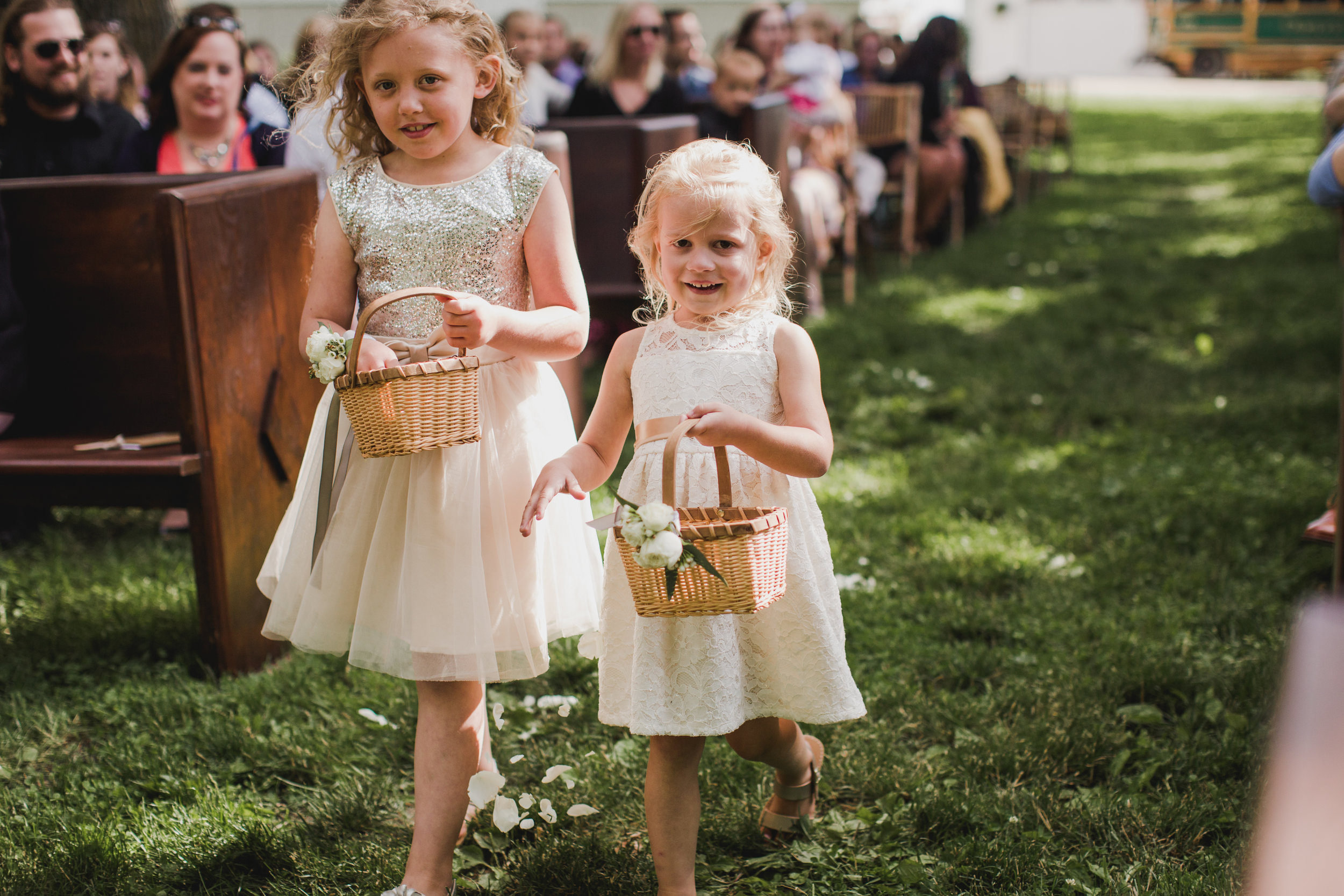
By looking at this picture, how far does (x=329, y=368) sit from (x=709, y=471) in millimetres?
684

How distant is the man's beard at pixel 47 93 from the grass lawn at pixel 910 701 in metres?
1.59

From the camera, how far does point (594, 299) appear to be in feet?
17.0

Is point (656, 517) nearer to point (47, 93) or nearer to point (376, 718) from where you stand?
point (376, 718)

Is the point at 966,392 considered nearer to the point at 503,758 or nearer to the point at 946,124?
the point at 503,758

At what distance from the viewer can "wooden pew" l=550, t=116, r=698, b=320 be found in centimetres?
488

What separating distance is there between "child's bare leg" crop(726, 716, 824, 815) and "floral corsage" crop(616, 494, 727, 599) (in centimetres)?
54

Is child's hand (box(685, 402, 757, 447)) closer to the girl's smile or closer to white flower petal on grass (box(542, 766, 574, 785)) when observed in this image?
the girl's smile

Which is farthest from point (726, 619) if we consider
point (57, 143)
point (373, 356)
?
point (57, 143)

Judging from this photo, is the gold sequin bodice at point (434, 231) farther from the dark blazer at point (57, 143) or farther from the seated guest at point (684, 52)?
the seated guest at point (684, 52)

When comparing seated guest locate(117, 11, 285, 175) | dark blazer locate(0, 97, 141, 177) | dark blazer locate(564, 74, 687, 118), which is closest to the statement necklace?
seated guest locate(117, 11, 285, 175)

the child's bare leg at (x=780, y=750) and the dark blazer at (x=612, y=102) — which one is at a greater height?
the dark blazer at (x=612, y=102)

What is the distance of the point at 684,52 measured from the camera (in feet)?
26.2

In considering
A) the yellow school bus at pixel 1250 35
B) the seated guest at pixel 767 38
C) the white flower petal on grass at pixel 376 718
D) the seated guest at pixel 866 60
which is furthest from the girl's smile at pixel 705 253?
the yellow school bus at pixel 1250 35

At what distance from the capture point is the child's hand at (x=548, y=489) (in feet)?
6.46
